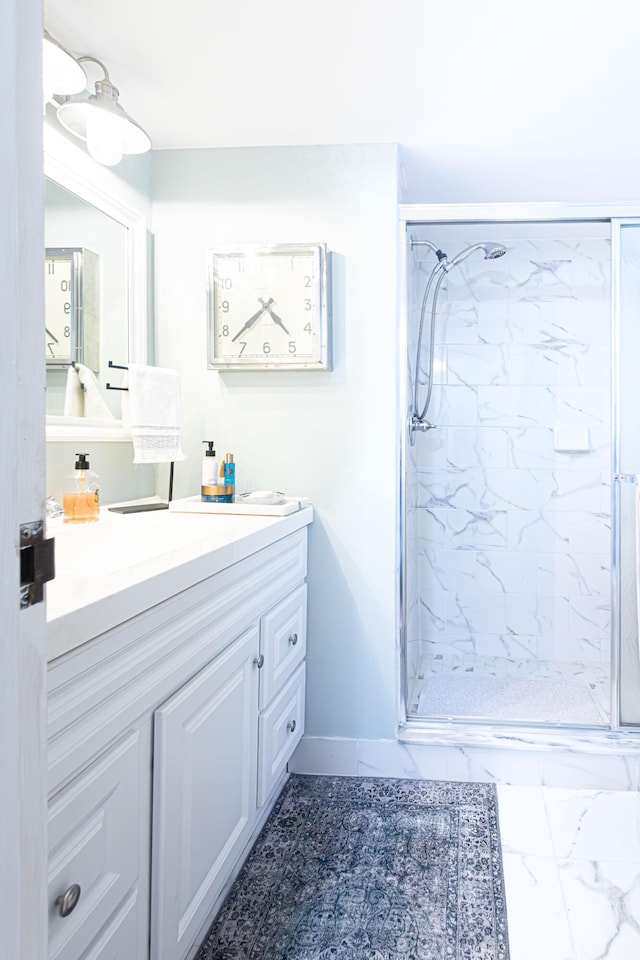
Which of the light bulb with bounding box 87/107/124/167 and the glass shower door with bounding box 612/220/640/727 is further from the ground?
the light bulb with bounding box 87/107/124/167

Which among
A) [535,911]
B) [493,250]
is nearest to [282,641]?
[535,911]

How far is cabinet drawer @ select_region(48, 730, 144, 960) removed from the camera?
857 millimetres

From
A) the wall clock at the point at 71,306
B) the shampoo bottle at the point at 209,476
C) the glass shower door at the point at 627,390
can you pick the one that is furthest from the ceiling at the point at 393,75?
the shampoo bottle at the point at 209,476

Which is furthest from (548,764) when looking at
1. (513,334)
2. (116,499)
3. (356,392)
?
(513,334)

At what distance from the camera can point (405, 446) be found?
2.52 meters

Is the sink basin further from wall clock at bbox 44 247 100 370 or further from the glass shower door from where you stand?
the glass shower door

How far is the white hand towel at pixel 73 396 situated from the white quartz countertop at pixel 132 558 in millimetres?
314

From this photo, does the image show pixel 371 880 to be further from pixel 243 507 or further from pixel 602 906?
pixel 243 507

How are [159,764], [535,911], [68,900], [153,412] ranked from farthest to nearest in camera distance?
[153,412] < [535,911] < [159,764] < [68,900]

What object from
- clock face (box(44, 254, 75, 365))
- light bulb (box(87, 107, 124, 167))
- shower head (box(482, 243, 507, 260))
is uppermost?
light bulb (box(87, 107, 124, 167))

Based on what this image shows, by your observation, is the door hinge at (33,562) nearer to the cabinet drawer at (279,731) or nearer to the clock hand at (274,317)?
the cabinet drawer at (279,731)

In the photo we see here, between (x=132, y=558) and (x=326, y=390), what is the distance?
1024 millimetres

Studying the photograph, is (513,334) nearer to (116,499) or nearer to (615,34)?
(615,34)

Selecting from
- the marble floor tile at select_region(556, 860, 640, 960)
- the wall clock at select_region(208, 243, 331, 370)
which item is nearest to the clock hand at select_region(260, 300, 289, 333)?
the wall clock at select_region(208, 243, 331, 370)
